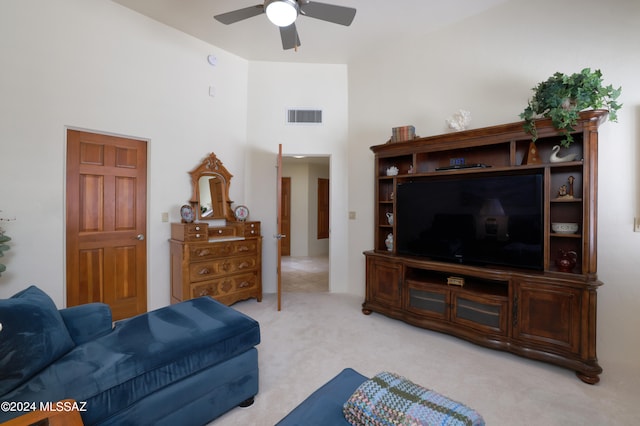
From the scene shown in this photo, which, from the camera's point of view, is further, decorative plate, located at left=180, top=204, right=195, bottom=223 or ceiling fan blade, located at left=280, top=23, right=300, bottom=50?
decorative plate, located at left=180, top=204, right=195, bottom=223

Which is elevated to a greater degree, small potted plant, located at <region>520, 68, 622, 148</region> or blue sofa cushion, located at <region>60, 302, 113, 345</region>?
small potted plant, located at <region>520, 68, 622, 148</region>

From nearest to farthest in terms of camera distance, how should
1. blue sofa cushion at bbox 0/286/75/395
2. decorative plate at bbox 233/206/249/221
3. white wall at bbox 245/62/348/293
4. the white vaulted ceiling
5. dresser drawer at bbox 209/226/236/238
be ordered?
blue sofa cushion at bbox 0/286/75/395, the white vaulted ceiling, dresser drawer at bbox 209/226/236/238, decorative plate at bbox 233/206/249/221, white wall at bbox 245/62/348/293

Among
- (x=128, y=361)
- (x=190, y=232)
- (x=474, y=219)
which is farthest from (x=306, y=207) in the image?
(x=128, y=361)

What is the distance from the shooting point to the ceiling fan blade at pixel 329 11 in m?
2.14

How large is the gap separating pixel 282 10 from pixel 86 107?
2248 mm

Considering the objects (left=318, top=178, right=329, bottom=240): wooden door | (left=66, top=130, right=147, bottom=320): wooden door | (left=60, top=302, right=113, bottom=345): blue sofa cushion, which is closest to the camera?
(left=60, top=302, right=113, bottom=345): blue sofa cushion

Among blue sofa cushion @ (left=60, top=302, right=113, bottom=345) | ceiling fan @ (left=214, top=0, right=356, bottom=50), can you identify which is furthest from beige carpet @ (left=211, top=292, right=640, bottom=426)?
ceiling fan @ (left=214, top=0, right=356, bottom=50)

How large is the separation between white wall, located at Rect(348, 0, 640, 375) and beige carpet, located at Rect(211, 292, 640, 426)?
24.5 inches

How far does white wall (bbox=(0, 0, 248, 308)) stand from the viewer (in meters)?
2.49

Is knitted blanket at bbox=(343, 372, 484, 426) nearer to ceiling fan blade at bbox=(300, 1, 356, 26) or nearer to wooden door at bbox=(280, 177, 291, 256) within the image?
ceiling fan blade at bbox=(300, 1, 356, 26)

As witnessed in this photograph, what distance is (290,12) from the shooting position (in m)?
2.06

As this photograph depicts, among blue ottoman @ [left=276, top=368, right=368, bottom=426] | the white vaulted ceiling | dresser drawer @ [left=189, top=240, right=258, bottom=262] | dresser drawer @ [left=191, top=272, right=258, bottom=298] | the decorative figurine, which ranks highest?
the white vaulted ceiling

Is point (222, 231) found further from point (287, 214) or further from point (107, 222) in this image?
point (287, 214)

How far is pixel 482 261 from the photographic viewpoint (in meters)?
2.78
